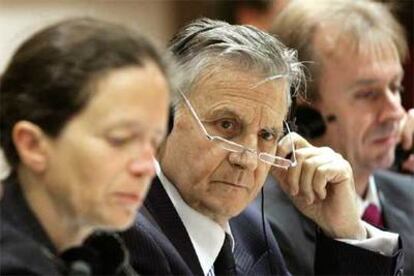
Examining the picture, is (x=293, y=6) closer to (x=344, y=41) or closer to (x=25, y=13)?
(x=344, y=41)

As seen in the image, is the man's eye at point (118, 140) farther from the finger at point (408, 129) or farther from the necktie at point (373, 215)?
the finger at point (408, 129)

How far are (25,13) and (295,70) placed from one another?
2.02 meters

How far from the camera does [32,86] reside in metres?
1.03

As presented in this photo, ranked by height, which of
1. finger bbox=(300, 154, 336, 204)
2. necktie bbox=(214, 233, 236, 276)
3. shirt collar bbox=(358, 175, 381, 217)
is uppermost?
finger bbox=(300, 154, 336, 204)

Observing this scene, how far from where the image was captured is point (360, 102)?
7.39 feet

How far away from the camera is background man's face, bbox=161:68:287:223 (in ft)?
4.89

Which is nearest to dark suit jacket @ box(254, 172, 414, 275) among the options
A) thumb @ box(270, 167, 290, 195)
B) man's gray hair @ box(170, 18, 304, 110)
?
thumb @ box(270, 167, 290, 195)

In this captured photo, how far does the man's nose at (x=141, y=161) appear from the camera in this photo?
1.02 meters

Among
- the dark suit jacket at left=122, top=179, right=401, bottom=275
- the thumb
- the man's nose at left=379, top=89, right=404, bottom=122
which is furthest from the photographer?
the man's nose at left=379, top=89, right=404, bottom=122

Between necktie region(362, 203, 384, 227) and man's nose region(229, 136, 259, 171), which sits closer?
man's nose region(229, 136, 259, 171)

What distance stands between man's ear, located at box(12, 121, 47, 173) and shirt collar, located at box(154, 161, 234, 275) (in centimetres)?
51

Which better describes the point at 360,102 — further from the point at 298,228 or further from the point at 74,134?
the point at 74,134

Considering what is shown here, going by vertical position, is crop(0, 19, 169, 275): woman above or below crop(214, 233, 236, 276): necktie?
above

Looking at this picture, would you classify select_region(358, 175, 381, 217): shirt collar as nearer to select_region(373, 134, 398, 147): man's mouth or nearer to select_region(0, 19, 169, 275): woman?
select_region(373, 134, 398, 147): man's mouth
